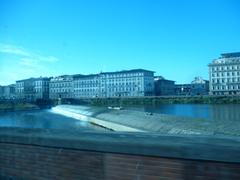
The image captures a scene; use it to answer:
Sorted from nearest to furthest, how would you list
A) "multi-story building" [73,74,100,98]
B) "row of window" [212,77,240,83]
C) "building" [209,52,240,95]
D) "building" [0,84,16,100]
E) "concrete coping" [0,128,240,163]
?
"concrete coping" [0,128,240,163] < "building" [209,52,240,95] < "row of window" [212,77,240,83] < "multi-story building" [73,74,100,98] < "building" [0,84,16,100]

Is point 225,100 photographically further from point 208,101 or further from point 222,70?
point 222,70

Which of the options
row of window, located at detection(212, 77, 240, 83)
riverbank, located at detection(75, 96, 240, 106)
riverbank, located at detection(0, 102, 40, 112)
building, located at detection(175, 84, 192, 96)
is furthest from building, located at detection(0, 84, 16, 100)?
row of window, located at detection(212, 77, 240, 83)

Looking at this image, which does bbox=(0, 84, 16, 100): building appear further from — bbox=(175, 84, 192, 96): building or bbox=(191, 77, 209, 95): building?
bbox=(191, 77, 209, 95): building

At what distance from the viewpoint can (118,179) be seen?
4941mm

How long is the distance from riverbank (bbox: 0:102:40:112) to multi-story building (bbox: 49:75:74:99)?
818 cm

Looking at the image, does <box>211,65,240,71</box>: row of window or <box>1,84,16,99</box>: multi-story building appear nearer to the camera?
<box>211,65,240,71</box>: row of window

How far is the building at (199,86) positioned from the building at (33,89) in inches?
1970

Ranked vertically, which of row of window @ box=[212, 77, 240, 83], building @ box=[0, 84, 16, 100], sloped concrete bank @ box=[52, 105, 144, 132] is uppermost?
row of window @ box=[212, 77, 240, 83]

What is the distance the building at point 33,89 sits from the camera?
333 ft

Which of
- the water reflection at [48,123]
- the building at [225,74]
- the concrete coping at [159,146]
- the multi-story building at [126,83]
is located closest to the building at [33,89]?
the multi-story building at [126,83]

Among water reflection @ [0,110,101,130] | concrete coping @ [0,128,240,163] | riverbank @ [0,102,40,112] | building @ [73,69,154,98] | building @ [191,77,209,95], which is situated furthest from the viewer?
building @ [191,77,209,95]

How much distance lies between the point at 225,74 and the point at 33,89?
64.2 m

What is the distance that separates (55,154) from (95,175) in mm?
968

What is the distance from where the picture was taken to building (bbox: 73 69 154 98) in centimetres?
8069
